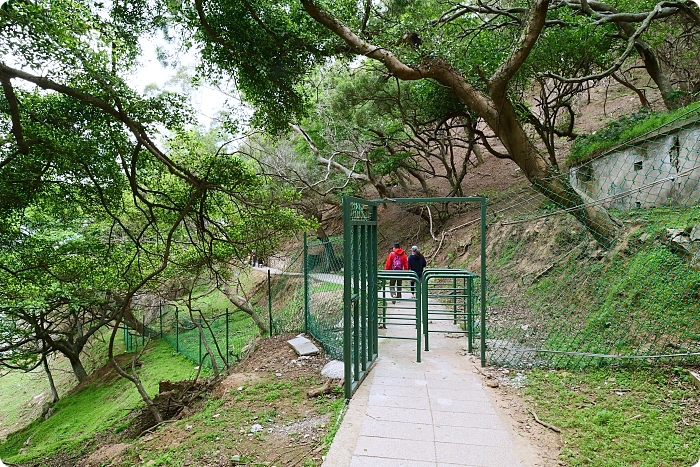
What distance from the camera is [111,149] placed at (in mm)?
4691

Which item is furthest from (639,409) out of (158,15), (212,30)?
(158,15)

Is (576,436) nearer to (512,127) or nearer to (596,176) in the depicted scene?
(512,127)

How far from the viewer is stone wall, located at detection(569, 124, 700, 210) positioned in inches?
222

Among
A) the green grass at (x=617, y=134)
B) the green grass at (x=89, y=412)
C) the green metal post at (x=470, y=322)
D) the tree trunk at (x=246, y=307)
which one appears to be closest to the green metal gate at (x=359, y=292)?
the green metal post at (x=470, y=322)

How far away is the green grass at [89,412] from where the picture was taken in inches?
299

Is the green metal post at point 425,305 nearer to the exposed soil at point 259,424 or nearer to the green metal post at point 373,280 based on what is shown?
the green metal post at point 373,280

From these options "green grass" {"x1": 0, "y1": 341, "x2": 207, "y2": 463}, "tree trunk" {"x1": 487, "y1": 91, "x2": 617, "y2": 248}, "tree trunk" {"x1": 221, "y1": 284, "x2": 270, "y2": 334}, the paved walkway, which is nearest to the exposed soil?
the paved walkway

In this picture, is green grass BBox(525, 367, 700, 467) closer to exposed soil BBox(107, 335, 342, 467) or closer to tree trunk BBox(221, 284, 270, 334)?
exposed soil BBox(107, 335, 342, 467)

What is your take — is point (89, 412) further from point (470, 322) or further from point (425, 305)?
point (470, 322)

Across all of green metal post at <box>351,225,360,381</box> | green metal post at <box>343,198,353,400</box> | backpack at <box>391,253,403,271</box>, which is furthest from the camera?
backpack at <box>391,253,403,271</box>

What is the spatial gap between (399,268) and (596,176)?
4.56 m

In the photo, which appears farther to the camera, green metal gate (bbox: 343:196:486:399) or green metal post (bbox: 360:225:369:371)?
green metal post (bbox: 360:225:369:371)

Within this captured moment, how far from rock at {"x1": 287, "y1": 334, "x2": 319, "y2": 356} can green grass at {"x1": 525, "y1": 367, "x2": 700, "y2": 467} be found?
9.43 ft

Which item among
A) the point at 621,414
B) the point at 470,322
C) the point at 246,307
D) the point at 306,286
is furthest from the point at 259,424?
the point at 246,307
